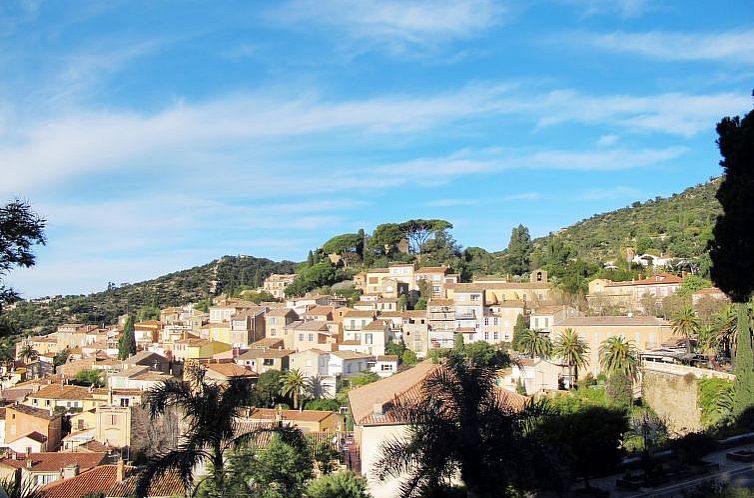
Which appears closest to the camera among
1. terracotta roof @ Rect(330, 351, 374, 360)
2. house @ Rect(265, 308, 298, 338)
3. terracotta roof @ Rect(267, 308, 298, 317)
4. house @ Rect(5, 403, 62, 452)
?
house @ Rect(5, 403, 62, 452)

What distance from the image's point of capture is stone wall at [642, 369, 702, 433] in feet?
86.8

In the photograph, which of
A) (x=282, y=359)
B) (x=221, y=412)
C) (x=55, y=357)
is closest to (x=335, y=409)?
(x=282, y=359)

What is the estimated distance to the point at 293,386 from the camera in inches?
1751

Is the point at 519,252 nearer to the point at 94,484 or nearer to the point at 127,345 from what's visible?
the point at 127,345

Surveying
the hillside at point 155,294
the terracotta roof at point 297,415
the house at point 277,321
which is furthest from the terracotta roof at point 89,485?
the hillside at point 155,294

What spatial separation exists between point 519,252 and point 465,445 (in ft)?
233

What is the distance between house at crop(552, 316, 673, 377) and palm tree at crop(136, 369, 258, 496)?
35.3 meters

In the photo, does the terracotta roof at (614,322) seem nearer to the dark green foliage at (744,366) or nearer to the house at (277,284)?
the dark green foliage at (744,366)

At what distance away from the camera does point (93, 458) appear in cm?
3200

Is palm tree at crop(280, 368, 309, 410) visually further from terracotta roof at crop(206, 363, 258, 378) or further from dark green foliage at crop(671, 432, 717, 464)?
dark green foliage at crop(671, 432, 717, 464)

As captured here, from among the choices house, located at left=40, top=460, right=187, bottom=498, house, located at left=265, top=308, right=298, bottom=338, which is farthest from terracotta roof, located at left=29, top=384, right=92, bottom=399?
house, located at left=40, top=460, right=187, bottom=498

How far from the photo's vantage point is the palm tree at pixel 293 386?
44.5m

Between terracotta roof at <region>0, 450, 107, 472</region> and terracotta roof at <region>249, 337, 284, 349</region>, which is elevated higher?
terracotta roof at <region>249, 337, 284, 349</region>

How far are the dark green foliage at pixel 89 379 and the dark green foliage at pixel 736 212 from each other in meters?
52.2
